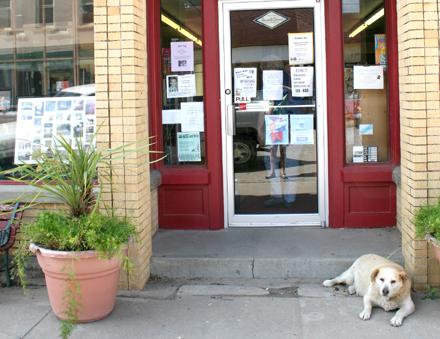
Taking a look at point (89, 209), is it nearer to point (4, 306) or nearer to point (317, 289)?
point (4, 306)

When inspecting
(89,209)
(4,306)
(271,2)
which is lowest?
(4,306)

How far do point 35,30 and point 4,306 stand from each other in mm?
2810

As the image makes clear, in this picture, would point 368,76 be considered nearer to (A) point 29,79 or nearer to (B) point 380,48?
(B) point 380,48

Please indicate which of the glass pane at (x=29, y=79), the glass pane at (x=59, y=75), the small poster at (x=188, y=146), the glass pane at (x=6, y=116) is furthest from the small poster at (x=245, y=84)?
the glass pane at (x=6, y=116)

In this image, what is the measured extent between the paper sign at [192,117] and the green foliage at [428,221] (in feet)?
8.61

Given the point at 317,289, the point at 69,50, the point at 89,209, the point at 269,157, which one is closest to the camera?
the point at 89,209

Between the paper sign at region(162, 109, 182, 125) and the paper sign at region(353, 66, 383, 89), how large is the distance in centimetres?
190

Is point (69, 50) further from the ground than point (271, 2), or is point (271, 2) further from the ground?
point (271, 2)

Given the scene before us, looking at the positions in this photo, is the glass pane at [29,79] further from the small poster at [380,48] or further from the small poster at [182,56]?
the small poster at [380,48]

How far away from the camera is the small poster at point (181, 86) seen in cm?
667

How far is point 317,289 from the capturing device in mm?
5305

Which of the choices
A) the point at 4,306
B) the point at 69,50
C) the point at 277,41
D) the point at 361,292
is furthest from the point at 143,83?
the point at 361,292

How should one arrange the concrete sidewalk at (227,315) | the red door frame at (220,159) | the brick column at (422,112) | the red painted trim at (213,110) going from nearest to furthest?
the concrete sidewalk at (227,315)
the brick column at (422,112)
the red door frame at (220,159)
the red painted trim at (213,110)

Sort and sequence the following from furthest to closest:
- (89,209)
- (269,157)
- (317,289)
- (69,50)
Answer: (269,157) → (69,50) → (317,289) → (89,209)
